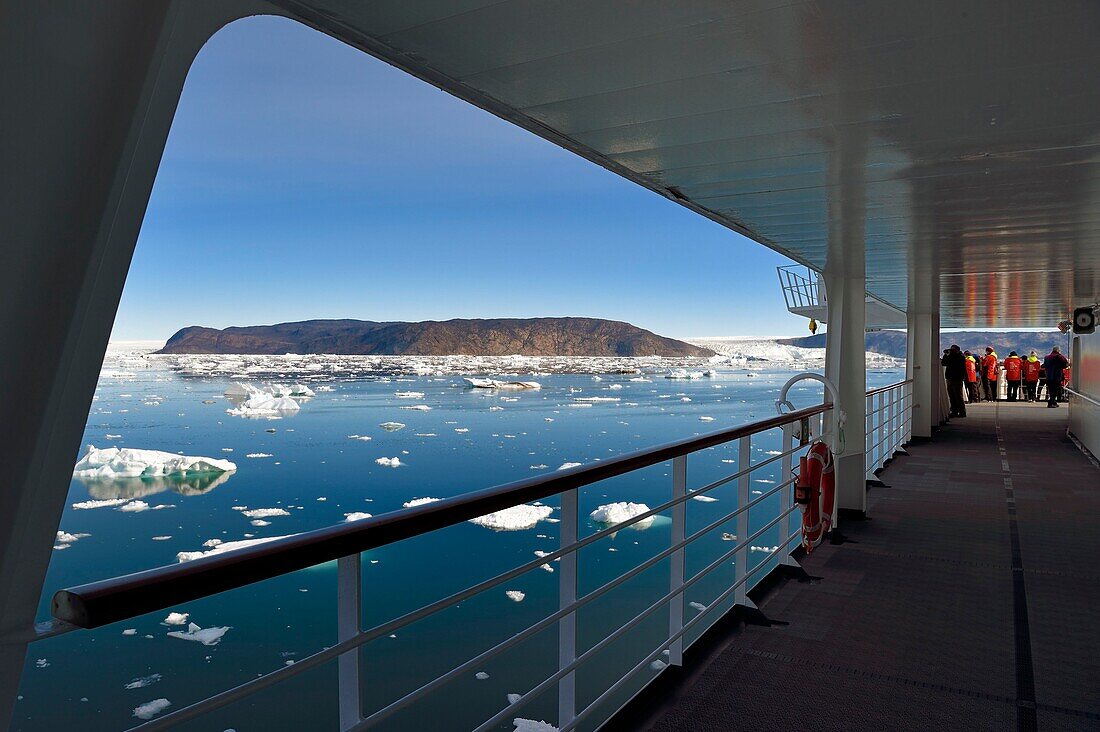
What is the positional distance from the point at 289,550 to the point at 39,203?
40cm

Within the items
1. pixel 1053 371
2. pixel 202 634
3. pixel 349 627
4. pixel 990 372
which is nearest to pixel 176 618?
pixel 202 634

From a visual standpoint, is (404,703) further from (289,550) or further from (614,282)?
(614,282)

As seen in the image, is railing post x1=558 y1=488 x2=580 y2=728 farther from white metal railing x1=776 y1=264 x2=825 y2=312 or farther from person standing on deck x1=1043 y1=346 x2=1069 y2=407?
person standing on deck x1=1043 y1=346 x2=1069 y2=407

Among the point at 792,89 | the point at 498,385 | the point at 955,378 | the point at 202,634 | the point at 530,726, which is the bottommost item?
the point at 530,726

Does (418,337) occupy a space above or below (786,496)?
above

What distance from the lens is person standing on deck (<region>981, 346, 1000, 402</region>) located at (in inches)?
496

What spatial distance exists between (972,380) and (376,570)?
35.1ft

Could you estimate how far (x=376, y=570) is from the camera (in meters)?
11.5

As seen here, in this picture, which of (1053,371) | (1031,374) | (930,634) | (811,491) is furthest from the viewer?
(1031,374)

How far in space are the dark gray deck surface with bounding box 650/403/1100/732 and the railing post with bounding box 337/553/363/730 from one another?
3.00 feet

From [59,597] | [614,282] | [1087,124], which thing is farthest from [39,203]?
[614,282]

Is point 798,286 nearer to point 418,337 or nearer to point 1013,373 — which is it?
point 1013,373

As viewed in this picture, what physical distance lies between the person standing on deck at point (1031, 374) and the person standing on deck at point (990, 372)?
48 centimetres

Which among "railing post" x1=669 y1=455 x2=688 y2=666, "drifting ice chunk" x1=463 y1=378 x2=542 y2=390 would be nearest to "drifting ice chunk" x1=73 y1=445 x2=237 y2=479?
"railing post" x1=669 y1=455 x2=688 y2=666
